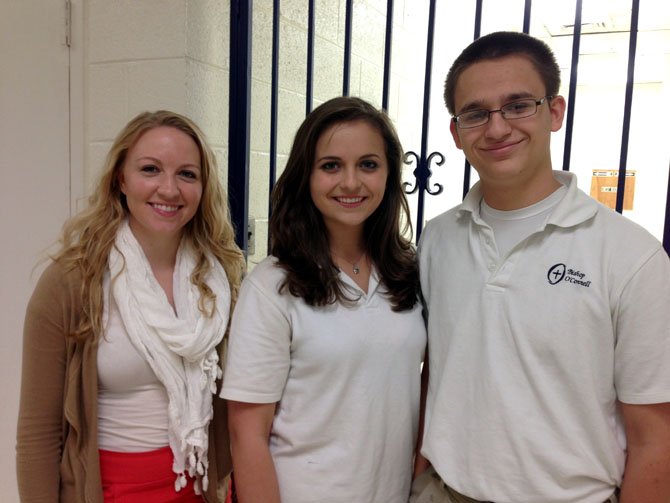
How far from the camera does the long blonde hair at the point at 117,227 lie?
1.24 metres

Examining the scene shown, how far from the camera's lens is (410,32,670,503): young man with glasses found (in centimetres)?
102

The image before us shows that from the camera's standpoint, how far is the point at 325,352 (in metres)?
1.17

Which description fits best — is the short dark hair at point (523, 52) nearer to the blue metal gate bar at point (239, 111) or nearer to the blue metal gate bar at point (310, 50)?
the blue metal gate bar at point (310, 50)

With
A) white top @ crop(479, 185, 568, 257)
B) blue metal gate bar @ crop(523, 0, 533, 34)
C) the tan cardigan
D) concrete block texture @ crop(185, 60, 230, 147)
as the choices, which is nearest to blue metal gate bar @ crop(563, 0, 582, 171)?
blue metal gate bar @ crop(523, 0, 533, 34)

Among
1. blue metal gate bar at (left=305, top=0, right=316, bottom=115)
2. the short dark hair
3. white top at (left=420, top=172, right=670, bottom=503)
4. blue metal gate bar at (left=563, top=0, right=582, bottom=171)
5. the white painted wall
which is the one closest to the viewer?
white top at (left=420, top=172, right=670, bottom=503)

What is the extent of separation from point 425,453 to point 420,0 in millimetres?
2973

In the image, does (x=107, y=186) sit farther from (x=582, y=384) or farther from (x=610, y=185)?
(x=610, y=185)

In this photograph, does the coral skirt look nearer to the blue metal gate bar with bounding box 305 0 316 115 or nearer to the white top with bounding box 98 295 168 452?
the white top with bounding box 98 295 168 452

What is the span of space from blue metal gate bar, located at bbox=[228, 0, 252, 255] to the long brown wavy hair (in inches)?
24.4

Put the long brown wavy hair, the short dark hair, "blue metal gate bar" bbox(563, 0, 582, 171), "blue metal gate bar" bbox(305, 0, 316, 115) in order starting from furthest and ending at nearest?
"blue metal gate bar" bbox(305, 0, 316, 115) < "blue metal gate bar" bbox(563, 0, 582, 171) < the long brown wavy hair < the short dark hair

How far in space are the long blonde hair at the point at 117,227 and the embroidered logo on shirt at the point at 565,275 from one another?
81 centimetres

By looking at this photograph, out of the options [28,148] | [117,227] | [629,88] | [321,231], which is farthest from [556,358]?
[28,148]

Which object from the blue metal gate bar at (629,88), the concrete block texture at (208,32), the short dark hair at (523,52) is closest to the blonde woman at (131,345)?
the concrete block texture at (208,32)

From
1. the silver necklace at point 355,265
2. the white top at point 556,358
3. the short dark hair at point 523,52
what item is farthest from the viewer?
the silver necklace at point 355,265
